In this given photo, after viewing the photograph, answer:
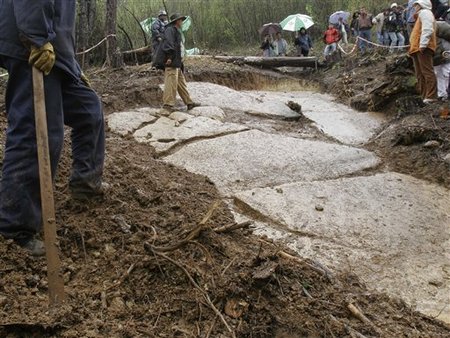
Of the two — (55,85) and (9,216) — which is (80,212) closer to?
(9,216)

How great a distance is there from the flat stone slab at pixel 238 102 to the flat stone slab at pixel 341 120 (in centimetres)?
55

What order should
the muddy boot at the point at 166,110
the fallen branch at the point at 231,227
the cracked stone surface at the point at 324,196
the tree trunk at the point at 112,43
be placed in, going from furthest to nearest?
1. the tree trunk at the point at 112,43
2. the muddy boot at the point at 166,110
3. the cracked stone surface at the point at 324,196
4. the fallen branch at the point at 231,227

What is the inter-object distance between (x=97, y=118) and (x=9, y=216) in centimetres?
81

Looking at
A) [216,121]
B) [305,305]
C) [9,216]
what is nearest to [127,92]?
[216,121]

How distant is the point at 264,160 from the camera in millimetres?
4871

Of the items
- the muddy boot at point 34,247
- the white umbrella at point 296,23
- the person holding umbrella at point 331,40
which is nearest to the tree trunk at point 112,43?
the person holding umbrella at point 331,40

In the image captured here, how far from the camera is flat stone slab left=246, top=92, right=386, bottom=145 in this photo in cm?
697

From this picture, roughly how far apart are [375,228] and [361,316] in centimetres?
142

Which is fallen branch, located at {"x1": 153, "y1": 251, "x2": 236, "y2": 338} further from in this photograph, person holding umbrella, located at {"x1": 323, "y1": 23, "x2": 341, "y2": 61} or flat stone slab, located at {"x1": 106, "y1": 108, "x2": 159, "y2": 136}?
person holding umbrella, located at {"x1": 323, "y1": 23, "x2": 341, "y2": 61}

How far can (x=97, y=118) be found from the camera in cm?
291

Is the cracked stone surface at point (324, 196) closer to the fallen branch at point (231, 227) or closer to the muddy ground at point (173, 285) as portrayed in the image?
the muddy ground at point (173, 285)

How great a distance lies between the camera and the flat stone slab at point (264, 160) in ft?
14.8

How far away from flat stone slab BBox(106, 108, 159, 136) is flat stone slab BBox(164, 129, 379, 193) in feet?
3.22

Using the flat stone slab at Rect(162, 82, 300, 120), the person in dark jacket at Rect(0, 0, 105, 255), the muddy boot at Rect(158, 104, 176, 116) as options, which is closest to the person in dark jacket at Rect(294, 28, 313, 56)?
the flat stone slab at Rect(162, 82, 300, 120)
